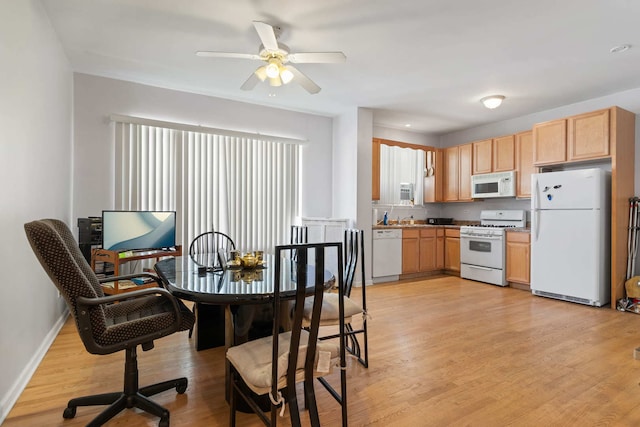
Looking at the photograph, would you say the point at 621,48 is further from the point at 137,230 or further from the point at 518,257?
the point at 137,230

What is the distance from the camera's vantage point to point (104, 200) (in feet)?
12.8

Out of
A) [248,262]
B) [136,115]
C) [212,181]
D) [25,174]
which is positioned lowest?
[248,262]

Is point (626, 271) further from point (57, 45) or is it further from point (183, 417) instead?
point (57, 45)

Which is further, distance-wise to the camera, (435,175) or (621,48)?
(435,175)

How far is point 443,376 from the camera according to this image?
2.30 meters

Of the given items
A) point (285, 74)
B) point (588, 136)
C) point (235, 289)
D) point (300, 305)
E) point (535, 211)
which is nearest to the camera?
point (300, 305)

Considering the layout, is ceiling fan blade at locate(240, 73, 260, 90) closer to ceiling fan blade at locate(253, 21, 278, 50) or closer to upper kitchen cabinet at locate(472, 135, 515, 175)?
ceiling fan blade at locate(253, 21, 278, 50)

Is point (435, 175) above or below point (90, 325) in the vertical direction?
above

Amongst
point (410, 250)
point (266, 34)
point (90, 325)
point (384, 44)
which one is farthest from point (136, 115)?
point (410, 250)

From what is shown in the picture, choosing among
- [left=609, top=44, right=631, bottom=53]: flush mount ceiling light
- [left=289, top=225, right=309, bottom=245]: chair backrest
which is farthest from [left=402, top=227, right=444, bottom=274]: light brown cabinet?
[left=609, top=44, right=631, bottom=53]: flush mount ceiling light

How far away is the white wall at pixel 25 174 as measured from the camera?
1920 mm

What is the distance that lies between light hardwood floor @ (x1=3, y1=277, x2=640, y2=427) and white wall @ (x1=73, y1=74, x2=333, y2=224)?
5.11ft

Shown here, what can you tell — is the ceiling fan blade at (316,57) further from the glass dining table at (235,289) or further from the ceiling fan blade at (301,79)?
the glass dining table at (235,289)

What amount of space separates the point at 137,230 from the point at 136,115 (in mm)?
1444
